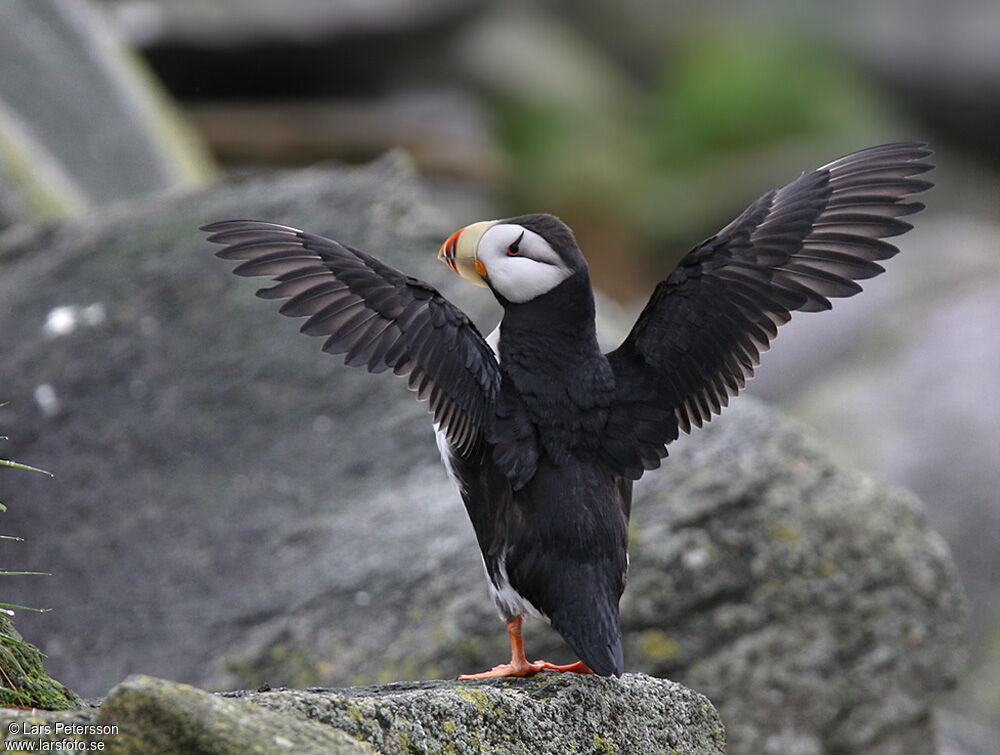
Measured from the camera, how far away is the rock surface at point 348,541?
5062 millimetres

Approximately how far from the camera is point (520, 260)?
4.11 metres

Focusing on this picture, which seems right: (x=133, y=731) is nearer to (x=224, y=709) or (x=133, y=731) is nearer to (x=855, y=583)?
(x=224, y=709)

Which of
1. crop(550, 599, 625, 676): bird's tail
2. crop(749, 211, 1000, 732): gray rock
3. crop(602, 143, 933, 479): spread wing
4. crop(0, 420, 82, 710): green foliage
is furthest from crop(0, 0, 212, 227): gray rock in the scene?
crop(0, 420, 82, 710): green foliage

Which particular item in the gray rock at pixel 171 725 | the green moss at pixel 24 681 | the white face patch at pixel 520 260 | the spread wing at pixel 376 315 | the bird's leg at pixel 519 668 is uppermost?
the white face patch at pixel 520 260

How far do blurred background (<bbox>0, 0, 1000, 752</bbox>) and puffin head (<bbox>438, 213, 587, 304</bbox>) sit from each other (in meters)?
2.40

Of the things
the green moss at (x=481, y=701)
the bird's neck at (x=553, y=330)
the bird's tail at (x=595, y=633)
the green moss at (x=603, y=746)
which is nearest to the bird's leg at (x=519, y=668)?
the bird's tail at (x=595, y=633)

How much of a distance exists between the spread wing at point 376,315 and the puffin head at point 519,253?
0.73ft

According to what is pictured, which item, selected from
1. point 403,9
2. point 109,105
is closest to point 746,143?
point 403,9

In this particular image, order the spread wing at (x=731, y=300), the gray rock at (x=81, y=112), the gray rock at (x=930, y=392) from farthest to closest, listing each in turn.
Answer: the gray rock at (x=81, y=112) → the gray rock at (x=930, y=392) → the spread wing at (x=731, y=300)

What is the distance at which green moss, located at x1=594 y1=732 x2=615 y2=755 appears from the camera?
3479mm

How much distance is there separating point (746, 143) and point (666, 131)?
1285 mm

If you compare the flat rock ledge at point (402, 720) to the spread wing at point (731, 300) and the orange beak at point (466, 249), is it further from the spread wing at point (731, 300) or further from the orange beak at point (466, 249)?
the orange beak at point (466, 249)

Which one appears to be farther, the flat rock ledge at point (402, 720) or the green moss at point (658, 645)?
the green moss at point (658, 645)

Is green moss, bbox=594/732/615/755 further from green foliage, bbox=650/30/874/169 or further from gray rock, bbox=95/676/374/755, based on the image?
green foliage, bbox=650/30/874/169
